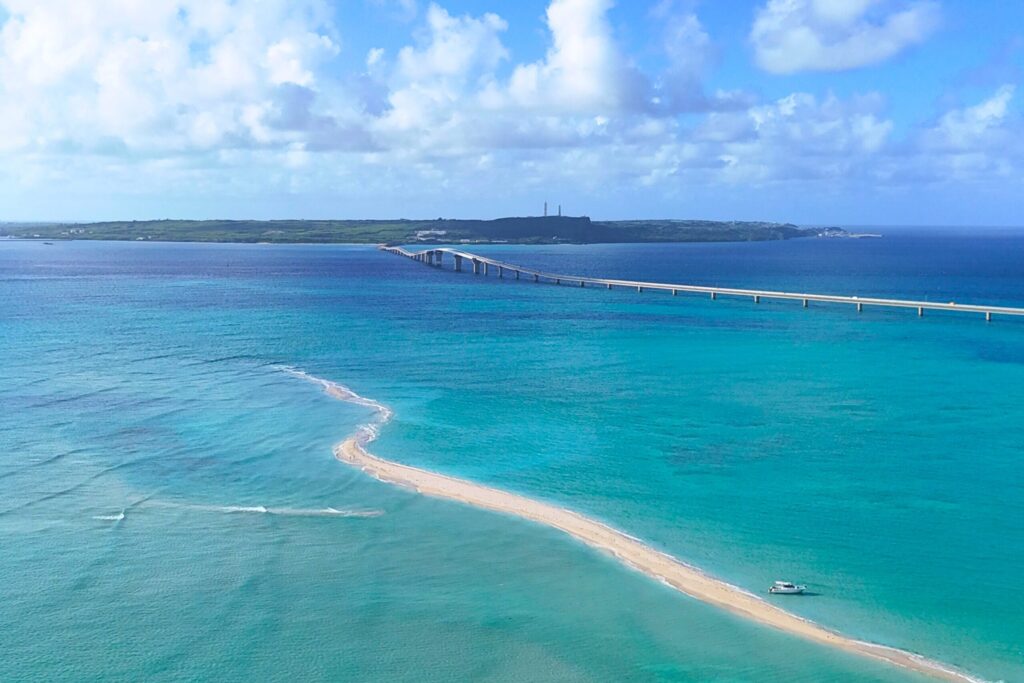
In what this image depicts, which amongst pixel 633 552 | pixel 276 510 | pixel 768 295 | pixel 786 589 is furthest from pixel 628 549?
pixel 768 295

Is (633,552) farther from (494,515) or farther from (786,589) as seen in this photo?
(494,515)

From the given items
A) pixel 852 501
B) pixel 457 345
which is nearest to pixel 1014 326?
pixel 457 345

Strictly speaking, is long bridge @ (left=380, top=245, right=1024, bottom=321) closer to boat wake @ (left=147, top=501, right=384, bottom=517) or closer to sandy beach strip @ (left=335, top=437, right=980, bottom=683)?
sandy beach strip @ (left=335, top=437, right=980, bottom=683)

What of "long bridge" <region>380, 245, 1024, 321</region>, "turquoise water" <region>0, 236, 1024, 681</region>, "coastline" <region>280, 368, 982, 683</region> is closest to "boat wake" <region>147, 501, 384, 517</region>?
"turquoise water" <region>0, 236, 1024, 681</region>

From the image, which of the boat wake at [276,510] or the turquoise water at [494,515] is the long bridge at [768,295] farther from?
the boat wake at [276,510]

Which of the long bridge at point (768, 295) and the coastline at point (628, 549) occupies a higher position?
the long bridge at point (768, 295)

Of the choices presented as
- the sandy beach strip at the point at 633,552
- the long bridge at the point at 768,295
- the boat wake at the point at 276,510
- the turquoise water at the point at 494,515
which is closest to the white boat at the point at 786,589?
the turquoise water at the point at 494,515

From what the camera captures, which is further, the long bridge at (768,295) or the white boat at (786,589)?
the long bridge at (768,295)
